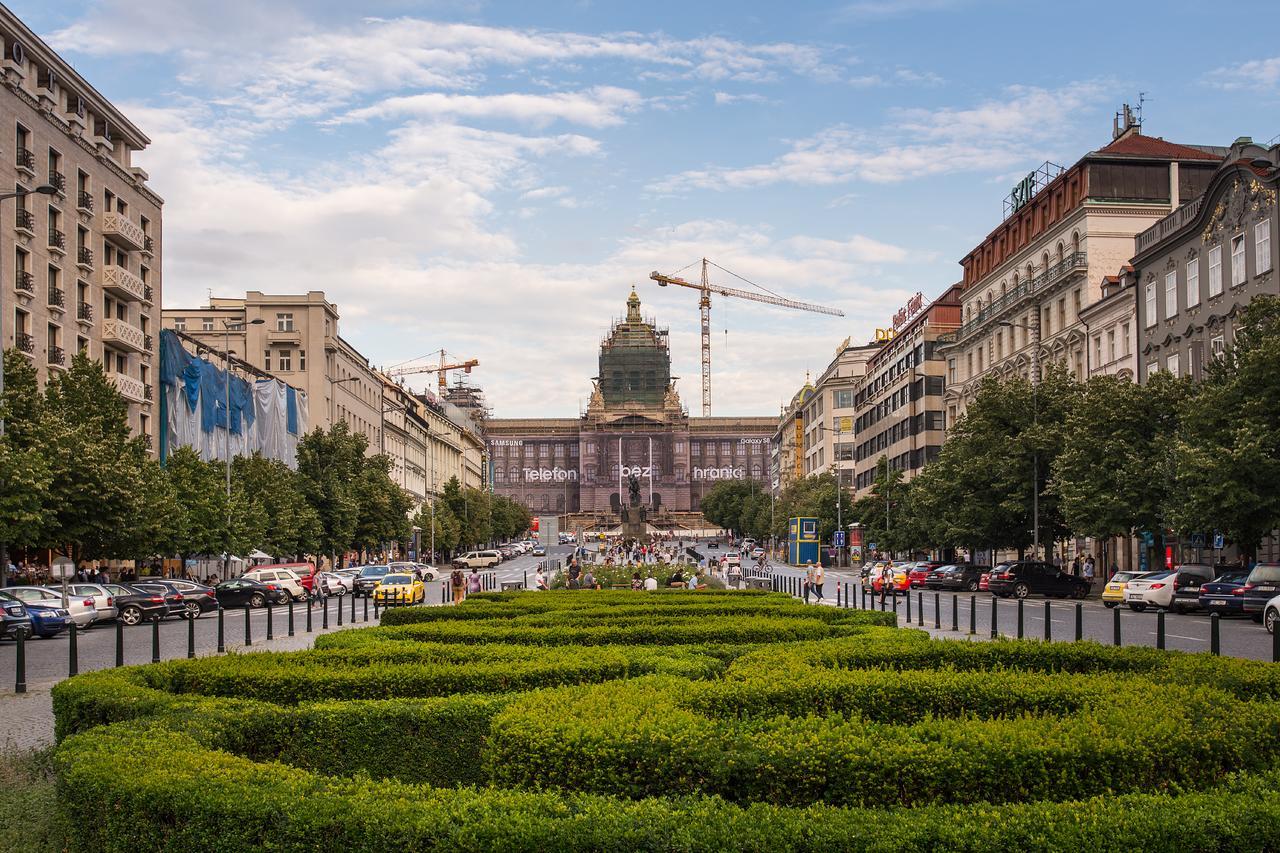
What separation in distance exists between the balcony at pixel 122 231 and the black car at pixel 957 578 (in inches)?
1589

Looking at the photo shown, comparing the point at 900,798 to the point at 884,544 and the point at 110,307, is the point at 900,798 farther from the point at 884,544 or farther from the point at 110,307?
the point at 884,544

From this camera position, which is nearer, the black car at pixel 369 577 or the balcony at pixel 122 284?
the black car at pixel 369 577

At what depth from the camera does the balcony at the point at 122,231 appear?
5944cm

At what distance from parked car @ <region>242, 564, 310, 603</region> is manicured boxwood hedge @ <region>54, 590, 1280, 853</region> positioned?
126 ft

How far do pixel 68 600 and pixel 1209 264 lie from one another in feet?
140

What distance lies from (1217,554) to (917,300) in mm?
63325

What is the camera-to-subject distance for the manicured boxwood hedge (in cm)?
662

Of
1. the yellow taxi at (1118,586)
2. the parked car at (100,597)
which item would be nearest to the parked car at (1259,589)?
the yellow taxi at (1118,586)

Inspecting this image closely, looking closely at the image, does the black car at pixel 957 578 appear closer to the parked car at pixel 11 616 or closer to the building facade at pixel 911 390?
the building facade at pixel 911 390

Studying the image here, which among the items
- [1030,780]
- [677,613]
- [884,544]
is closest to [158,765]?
[1030,780]

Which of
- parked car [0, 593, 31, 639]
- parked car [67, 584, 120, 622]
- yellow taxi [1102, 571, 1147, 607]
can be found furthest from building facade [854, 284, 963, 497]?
parked car [0, 593, 31, 639]

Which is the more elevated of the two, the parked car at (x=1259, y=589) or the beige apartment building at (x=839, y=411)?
the beige apartment building at (x=839, y=411)

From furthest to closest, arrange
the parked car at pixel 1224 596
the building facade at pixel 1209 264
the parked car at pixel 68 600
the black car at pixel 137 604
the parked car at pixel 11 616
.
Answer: the building facade at pixel 1209 264 → the black car at pixel 137 604 → the parked car at pixel 1224 596 → the parked car at pixel 68 600 → the parked car at pixel 11 616

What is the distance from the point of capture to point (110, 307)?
200ft
